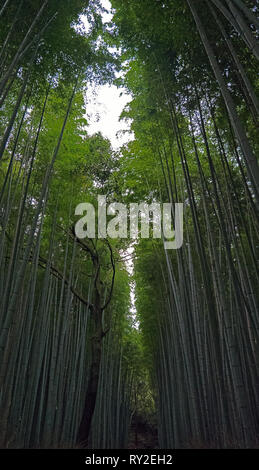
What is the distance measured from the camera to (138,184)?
15.4 ft

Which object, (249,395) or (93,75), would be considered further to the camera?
(93,75)

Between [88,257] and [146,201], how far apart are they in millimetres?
1630

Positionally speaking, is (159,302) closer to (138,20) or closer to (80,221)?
(80,221)

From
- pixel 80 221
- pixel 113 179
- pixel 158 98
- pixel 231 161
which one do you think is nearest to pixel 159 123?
pixel 158 98

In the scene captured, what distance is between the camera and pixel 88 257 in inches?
210

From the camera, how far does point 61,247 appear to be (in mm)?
5129

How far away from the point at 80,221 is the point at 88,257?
38.8 inches

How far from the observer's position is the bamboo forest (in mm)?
2365

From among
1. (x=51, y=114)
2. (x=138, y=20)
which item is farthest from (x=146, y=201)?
(x=138, y=20)

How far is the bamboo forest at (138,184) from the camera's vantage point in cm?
237
